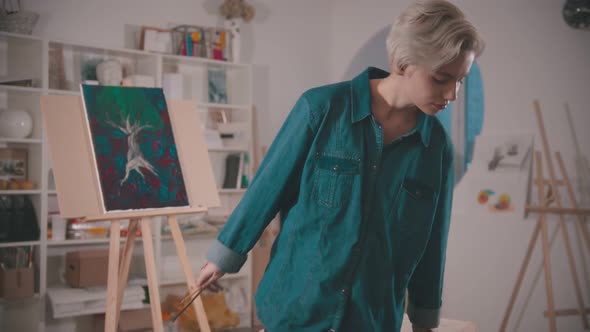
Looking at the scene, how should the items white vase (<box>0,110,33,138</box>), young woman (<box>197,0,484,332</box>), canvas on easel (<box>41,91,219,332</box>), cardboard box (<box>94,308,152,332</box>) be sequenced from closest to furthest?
young woman (<box>197,0,484,332</box>) < canvas on easel (<box>41,91,219,332</box>) < white vase (<box>0,110,33,138</box>) < cardboard box (<box>94,308,152,332</box>)

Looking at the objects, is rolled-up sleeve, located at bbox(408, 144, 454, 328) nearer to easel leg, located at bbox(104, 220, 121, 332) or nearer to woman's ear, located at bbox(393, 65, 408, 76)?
woman's ear, located at bbox(393, 65, 408, 76)

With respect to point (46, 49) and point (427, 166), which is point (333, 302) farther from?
point (46, 49)

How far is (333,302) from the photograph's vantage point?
4.36 ft

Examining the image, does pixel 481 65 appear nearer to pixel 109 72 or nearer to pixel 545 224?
pixel 545 224

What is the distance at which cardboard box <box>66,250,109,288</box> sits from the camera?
12.2 ft

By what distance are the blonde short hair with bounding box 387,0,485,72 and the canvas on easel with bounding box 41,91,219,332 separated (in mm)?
1691

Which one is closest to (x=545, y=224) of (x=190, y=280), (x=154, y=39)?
(x=190, y=280)

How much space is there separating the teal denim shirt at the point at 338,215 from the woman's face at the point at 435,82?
0.37 feet

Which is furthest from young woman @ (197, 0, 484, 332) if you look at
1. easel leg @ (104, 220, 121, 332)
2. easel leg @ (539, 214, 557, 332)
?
easel leg @ (539, 214, 557, 332)

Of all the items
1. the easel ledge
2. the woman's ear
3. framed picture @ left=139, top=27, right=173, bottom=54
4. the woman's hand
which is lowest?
the easel ledge

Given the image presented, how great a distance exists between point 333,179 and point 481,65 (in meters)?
2.98

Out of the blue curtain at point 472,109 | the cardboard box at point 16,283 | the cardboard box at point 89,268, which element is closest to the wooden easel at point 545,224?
the blue curtain at point 472,109

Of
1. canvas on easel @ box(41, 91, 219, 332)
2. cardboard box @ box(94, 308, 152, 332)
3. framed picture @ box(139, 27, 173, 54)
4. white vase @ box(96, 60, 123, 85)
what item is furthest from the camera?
framed picture @ box(139, 27, 173, 54)

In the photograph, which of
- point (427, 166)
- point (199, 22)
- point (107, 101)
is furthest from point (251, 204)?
point (199, 22)
